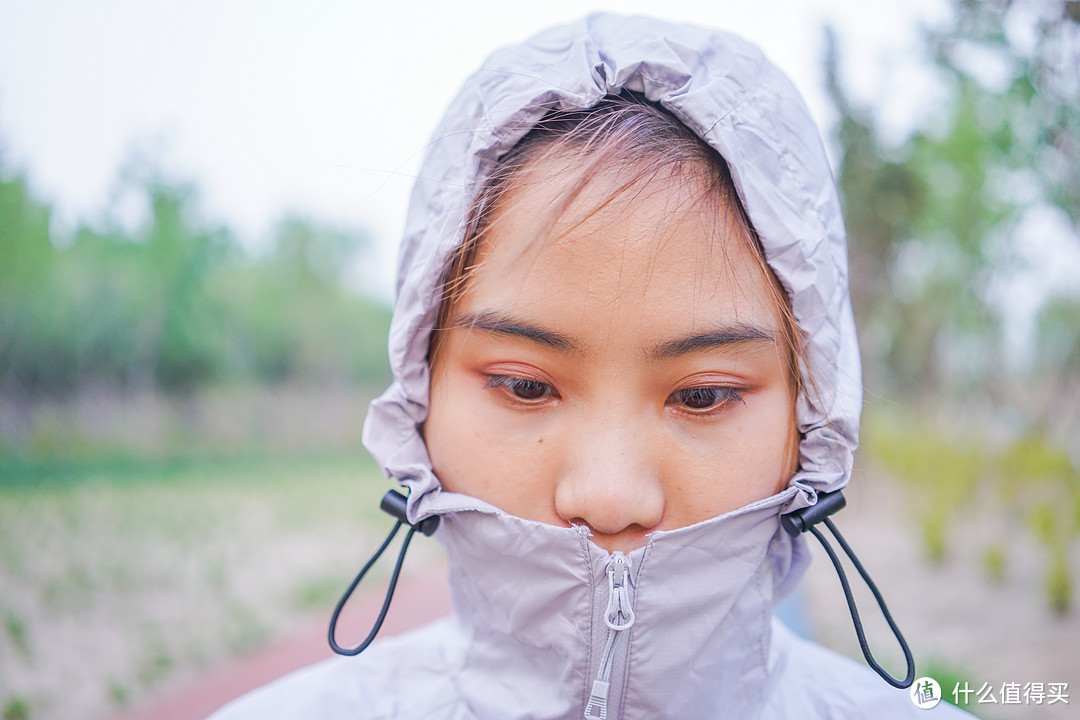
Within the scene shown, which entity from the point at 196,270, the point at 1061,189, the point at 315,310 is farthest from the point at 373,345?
the point at 1061,189

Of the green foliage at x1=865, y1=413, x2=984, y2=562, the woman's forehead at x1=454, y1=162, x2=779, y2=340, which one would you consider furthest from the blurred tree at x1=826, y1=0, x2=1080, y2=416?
the woman's forehead at x1=454, y1=162, x2=779, y2=340

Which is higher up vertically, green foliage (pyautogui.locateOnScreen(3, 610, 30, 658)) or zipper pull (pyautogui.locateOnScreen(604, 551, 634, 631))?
zipper pull (pyautogui.locateOnScreen(604, 551, 634, 631))

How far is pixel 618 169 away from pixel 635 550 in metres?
0.61

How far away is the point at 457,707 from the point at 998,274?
1064cm

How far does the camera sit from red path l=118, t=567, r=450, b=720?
12.1ft

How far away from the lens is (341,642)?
464 cm

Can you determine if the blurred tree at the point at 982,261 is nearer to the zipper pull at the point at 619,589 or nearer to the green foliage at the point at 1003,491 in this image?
the green foliage at the point at 1003,491

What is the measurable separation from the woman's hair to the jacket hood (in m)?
0.02

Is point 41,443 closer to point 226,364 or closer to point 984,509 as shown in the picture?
point 226,364

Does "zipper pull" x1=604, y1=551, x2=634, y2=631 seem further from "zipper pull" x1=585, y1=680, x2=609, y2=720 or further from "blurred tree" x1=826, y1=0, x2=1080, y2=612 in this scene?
"blurred tree" x1=826, y1=0, x2=1080, y2=612

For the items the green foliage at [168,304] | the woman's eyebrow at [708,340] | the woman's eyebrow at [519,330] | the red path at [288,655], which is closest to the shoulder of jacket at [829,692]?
the woman's eyebrow at [708,340]

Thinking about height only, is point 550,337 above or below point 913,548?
above

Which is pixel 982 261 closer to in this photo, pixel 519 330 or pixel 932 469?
pixel 932 469

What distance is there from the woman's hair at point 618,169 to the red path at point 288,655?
3616 mm
